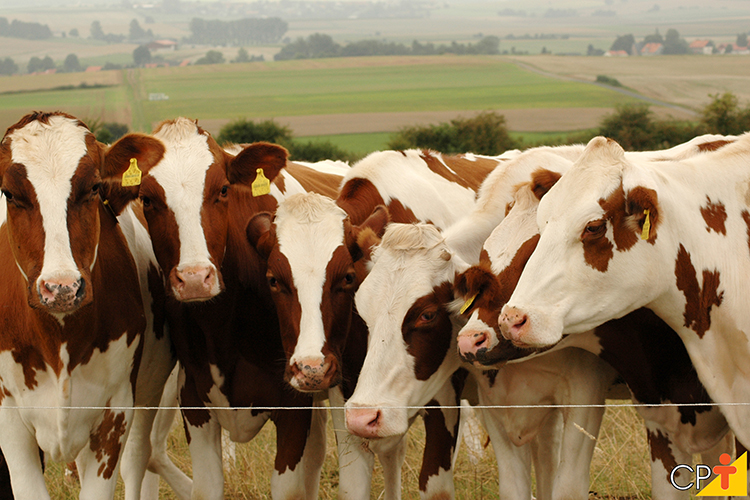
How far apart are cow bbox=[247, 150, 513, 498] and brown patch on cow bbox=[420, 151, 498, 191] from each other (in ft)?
2.02

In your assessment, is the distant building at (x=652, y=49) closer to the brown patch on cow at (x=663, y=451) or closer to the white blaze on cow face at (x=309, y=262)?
the brown patch on cow at (x=663, y=451)

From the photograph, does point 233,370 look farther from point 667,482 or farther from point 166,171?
point 667,482

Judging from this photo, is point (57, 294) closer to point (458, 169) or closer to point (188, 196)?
point (188, 196)

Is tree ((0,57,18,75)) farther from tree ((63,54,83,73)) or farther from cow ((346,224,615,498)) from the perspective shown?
cow ((346,224,615,498))

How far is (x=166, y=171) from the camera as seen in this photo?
409 centimetres

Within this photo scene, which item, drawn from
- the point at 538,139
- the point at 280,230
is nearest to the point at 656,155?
the point at 280,230

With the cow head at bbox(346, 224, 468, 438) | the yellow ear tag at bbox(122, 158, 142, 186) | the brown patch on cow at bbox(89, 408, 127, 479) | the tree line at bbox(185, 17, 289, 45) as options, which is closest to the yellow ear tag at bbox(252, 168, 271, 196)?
the yellow ear tag at bbox(122, 158, 142, 186)

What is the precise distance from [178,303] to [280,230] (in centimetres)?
82

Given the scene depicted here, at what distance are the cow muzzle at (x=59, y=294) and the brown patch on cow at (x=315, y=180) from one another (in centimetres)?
200

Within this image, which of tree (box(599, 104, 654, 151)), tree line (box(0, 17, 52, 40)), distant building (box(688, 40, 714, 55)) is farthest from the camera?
tree line (box(0, 17, 52, 40))

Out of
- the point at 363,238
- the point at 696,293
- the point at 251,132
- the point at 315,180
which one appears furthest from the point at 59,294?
the point at 251,132

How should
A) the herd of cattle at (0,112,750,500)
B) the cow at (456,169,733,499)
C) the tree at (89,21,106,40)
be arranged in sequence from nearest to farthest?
the herd of cattle at (0,112,750,500)
the cow at (456,169,733,499)
the tree at (89,21,106,40)

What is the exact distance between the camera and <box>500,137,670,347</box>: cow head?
329 cm

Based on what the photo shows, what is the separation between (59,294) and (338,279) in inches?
53.0
